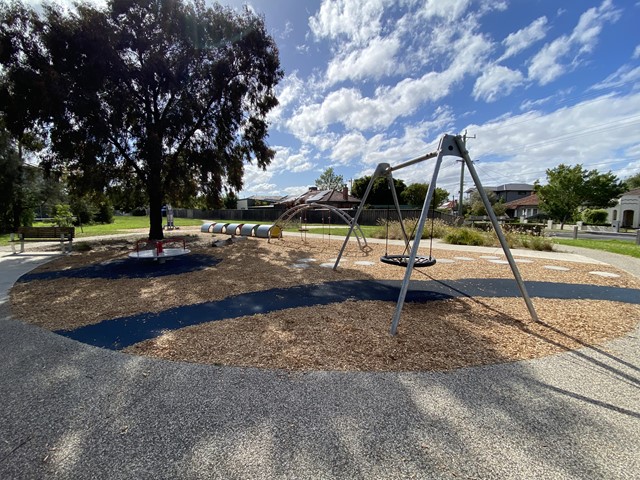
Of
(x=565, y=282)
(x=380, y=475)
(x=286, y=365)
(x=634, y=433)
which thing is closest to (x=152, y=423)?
(x=286, y=365)

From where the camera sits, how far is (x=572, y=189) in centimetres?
2994

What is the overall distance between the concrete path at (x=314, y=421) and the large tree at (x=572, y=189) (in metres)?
35.1

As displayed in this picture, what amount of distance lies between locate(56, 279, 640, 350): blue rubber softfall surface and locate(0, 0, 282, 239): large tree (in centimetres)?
908

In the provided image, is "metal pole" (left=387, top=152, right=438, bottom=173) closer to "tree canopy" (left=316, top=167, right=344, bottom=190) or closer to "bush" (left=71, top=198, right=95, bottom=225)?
"bush" (left=71, top=198, right=95, bottom=225)

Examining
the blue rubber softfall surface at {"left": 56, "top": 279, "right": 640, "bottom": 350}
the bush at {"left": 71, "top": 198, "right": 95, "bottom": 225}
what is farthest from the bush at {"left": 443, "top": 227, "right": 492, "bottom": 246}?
the bush at {"left": 71, "top": 198, "right": 95, "bottom": 225}

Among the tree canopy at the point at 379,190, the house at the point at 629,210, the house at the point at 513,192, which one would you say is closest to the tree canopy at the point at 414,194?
the tree canopy at the point at 379,190

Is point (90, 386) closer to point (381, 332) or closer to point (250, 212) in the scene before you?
point (381, 332)

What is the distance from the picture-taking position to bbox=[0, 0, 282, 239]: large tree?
32.7 ft

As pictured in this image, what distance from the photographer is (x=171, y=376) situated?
2807 millimetres

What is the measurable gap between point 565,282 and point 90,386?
8.57 meters

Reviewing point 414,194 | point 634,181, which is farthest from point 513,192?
point 414,194

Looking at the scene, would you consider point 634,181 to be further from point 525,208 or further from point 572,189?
point 572,189

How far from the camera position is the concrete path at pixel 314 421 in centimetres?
180

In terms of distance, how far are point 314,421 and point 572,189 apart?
3824 centimetres
